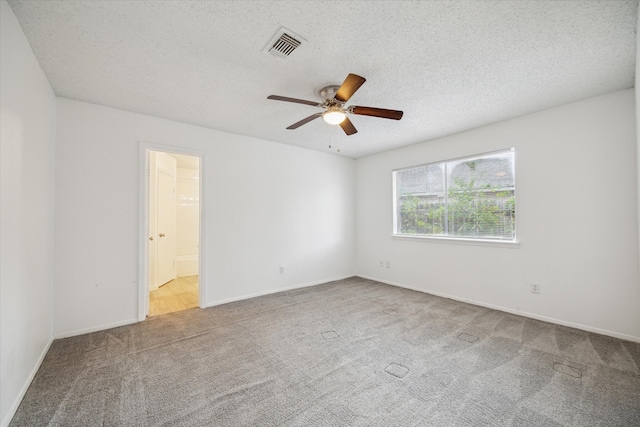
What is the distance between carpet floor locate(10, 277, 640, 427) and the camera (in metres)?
1.66

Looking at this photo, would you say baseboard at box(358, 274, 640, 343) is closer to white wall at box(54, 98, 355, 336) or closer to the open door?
white wall at box(54, 98, 355, 336)

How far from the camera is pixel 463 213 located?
401 cm

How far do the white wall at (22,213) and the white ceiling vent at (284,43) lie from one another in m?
1.55

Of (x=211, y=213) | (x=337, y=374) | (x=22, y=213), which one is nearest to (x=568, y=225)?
(x=337, y=374)

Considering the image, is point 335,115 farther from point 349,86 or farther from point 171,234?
point 171,234

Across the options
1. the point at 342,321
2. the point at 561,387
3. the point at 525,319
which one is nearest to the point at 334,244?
the point at 342,321

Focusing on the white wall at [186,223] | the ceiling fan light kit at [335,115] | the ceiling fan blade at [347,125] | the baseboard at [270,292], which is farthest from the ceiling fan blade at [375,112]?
the white wall at [186,223]

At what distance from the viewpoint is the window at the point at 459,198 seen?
359cm

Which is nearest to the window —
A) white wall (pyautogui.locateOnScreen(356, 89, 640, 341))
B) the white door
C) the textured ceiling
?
white wall (pyautogui.locateOnScreen(356, 89, 640, 341))

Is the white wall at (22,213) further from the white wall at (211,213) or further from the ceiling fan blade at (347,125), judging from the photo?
the ceiling fan blade at (347,125)

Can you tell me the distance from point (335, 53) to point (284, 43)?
0.41m

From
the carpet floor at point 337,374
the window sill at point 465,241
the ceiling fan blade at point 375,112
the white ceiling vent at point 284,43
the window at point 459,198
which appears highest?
the white ceiling vent at point 284,43

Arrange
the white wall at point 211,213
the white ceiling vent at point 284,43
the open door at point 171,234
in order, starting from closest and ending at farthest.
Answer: the white ceiling vent at point 284,43, the white wall at point 211,213, the open door at point 171,234

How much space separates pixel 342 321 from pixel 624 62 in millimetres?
3591
